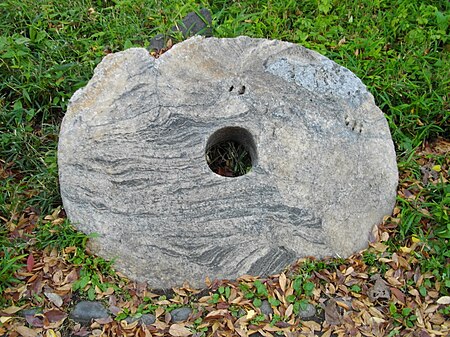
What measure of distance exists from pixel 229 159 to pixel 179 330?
1.22 meters

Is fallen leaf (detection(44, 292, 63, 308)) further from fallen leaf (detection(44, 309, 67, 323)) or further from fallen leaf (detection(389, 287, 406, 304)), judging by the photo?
fallen leaf (detection(389, 287, 406, 304))

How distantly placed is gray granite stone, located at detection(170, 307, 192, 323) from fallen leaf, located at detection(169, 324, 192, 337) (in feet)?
0.21

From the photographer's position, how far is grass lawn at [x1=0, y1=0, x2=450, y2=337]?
3.01 meters

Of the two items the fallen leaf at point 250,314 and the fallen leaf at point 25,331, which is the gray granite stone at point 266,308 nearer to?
the fallen leaf at point 250,314

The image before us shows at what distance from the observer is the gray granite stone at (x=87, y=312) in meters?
2.97

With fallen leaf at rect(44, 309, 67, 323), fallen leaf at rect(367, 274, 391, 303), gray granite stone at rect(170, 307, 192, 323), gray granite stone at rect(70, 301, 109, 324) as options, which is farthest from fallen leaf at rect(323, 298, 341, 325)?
fallen leaf at rect(44, 309, 67, 323)

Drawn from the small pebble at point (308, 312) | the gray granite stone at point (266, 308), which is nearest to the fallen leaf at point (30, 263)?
the gray granite stone at point (266, 308)

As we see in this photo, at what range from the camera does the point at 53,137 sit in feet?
12.6

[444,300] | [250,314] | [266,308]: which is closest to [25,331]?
[250,314]

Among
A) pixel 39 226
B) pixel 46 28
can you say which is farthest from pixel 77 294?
pixel 46 28

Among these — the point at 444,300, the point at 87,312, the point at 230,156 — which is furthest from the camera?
the point at 230,156

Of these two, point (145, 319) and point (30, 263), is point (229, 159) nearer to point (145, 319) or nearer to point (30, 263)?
point (145, 319)

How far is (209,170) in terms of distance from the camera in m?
3.16

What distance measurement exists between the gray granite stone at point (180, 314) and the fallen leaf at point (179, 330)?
0.21 feet
